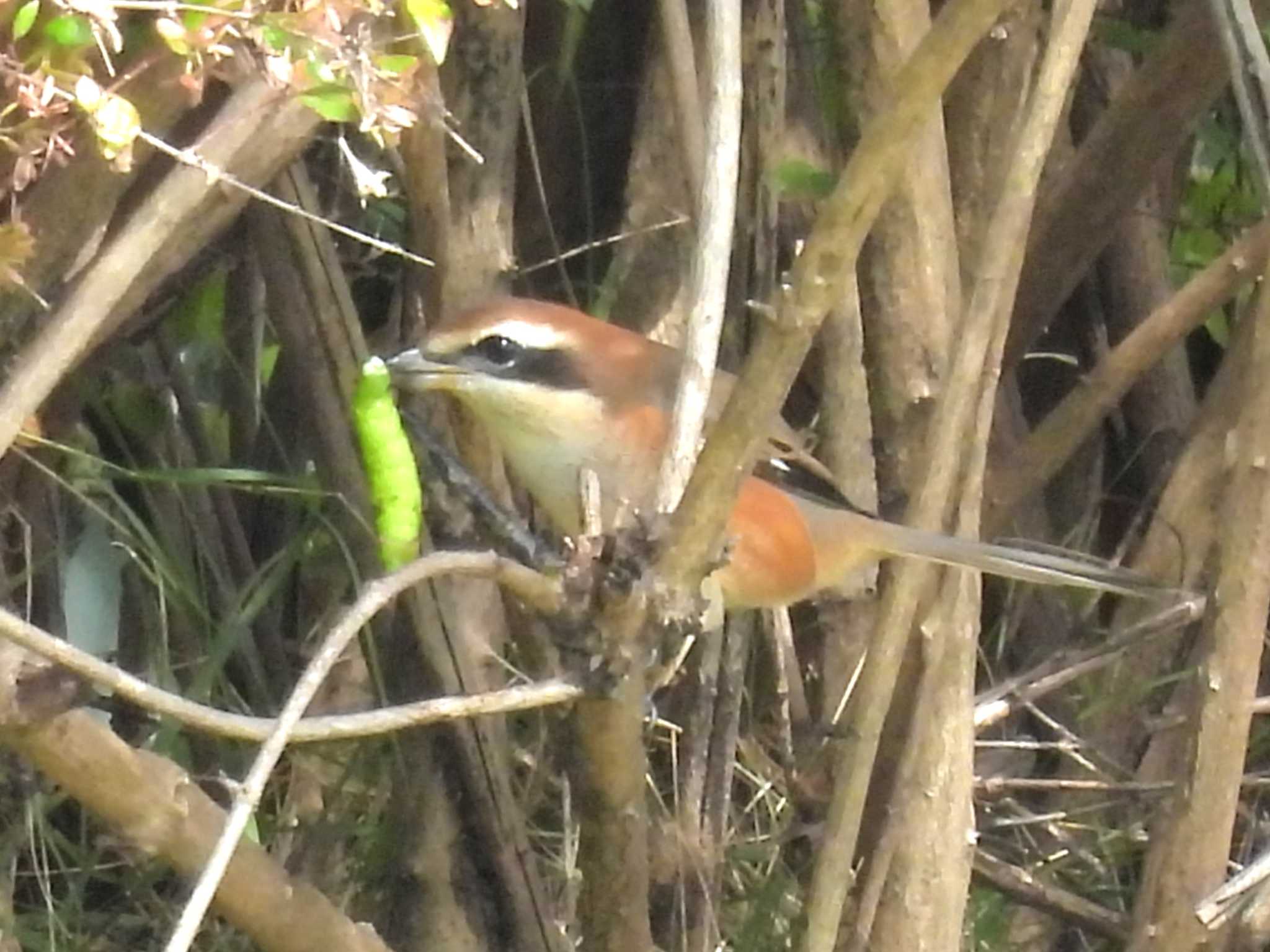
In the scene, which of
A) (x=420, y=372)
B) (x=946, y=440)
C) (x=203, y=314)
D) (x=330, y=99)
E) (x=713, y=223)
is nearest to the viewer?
(x=330, y=99)

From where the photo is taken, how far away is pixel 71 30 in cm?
116

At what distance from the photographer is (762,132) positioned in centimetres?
205

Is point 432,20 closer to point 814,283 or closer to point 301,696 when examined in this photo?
point 814,283

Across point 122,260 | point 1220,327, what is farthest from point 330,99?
point 1220,327

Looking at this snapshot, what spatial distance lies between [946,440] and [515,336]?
44 centimetres

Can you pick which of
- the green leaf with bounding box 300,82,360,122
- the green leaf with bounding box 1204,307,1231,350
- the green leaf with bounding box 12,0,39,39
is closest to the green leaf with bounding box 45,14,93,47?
the green leaf with bounding box 12,0,39,39

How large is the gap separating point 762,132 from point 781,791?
0.83 m

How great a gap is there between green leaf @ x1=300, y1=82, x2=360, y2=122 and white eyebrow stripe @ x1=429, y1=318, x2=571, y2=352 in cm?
65

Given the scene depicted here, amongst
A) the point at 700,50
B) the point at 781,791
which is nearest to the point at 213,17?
the point at 700,50

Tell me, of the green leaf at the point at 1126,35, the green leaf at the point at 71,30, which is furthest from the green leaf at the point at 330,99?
the green leaf at the point at 1126,35

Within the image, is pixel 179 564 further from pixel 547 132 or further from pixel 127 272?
pixel 127 272

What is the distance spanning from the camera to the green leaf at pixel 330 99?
125cm

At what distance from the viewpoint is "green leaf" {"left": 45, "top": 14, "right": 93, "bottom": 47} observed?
45.5 inches

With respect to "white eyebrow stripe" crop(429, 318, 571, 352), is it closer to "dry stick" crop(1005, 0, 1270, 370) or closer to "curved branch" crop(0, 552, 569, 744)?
"curved branch" crop(0, 552, 569, 744)
